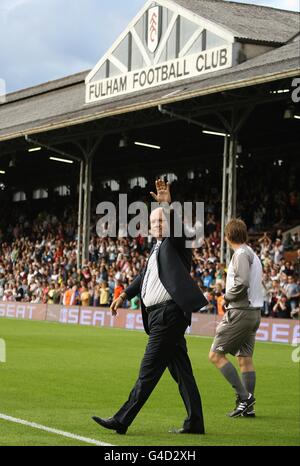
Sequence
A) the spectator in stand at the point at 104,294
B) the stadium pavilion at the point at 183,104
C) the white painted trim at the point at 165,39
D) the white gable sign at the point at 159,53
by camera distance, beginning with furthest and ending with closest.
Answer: the white painted trim at the point at 165,39, the white gable sign at the point at 159,53, the spectator in stand at the point at 104,294, the stadium pavilion at the point at 183,104

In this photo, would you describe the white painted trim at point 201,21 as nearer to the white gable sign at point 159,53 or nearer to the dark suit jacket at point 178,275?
the white gable sign at point 159,53

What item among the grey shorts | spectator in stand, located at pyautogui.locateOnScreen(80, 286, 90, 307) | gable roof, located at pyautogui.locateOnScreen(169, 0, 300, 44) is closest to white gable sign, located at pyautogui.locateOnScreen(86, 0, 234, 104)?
gable roof, located at pyautogui.locateOnScreen(169, 0, 300, 44)

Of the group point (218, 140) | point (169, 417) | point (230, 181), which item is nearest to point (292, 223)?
point (230, 181)

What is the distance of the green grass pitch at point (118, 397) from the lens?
8711mm

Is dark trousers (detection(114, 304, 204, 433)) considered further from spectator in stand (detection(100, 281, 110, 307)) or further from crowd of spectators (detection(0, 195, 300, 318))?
spectator in stand (detection(100, 281, 110, 307))

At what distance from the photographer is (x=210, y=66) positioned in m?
34.9

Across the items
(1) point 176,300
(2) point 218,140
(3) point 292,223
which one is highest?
(2) point 218,140

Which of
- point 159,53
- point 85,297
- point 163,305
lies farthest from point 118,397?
point 159,53

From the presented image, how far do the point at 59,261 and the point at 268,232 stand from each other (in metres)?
11.0

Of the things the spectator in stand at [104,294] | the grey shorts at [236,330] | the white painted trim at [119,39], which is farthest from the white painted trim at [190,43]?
the grey shorts at [236,330]

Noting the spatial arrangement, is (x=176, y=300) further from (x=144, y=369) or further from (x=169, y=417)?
(x=169, y=417)

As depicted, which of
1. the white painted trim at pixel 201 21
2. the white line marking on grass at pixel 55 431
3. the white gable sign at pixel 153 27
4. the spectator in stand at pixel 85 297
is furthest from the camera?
the white gable sign at pixel 153 27

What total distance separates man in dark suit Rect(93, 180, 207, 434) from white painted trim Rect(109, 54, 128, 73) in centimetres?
3186

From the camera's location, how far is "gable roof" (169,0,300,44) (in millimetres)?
35781
